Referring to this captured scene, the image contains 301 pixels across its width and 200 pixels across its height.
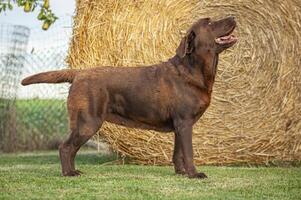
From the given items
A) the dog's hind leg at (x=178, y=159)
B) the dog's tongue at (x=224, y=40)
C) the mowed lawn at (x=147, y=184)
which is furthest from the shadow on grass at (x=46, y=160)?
the dog's tongue at (x=224, y=40)

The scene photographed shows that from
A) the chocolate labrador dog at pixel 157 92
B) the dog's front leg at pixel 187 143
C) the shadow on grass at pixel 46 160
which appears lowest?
the shadow on grass at pixel 46 160

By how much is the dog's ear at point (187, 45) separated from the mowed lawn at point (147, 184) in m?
1.12

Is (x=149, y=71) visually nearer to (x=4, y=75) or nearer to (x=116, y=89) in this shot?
(x=116, y=89)

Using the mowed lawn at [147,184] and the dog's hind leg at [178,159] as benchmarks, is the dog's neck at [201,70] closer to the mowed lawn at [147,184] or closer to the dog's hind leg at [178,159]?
the dog's hind leg at [178,159]

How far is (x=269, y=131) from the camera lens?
8.40 meters

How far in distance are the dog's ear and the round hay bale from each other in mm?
1637

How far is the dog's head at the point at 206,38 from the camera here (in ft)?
22.9

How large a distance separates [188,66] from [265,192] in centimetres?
162

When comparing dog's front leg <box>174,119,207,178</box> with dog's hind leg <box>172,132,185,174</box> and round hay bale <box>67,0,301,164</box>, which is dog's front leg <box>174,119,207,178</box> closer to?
dog's hind leg <box>172,132,185,174</box>

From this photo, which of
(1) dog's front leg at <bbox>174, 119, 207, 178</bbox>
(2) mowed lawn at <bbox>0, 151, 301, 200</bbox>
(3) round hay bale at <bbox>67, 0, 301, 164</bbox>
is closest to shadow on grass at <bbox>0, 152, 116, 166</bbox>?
(3) round hay bale at <bbox>67, 0, 301, 164</bbox>

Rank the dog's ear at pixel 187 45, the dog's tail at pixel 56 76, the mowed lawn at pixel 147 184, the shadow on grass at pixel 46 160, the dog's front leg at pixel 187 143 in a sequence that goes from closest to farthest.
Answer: the mowed lawn at pixel 147 184, the dog's front leg at pixel 187 143, the dog's ear at pixel 187 45, the dog's tail at pixel 56 76, the shadow on grass at pixel 46 160

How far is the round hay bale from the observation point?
8422 millimetres

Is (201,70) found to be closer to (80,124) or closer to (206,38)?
(206,38)

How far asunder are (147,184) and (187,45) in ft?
4.57
